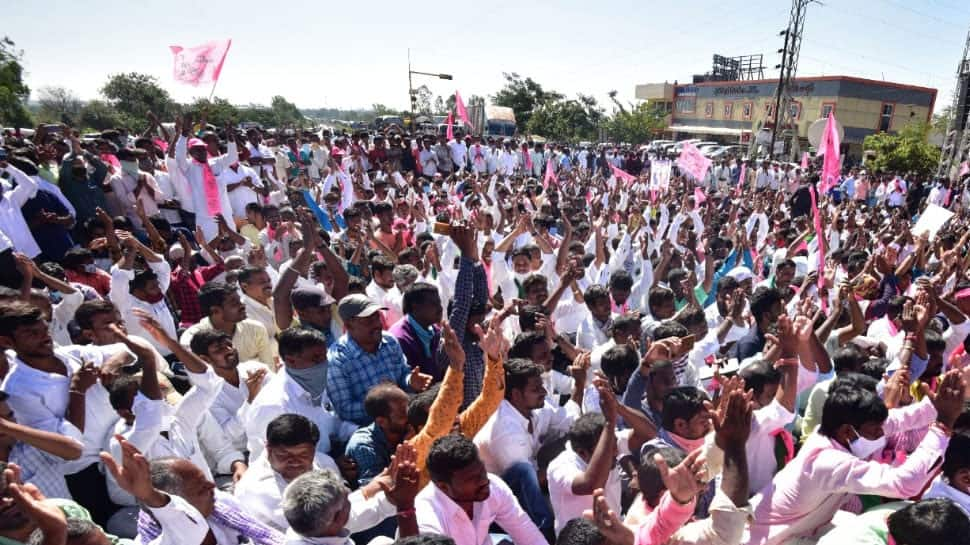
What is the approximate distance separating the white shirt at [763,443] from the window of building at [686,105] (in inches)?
1898

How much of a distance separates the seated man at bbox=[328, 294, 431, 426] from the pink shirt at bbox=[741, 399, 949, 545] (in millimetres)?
1638

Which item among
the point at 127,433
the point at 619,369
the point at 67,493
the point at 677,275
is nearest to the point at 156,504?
the point at 127,433

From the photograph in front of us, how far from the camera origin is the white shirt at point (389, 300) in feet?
14.4

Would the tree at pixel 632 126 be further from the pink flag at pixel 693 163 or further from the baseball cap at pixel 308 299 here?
the baseball cap at pixel 308 299

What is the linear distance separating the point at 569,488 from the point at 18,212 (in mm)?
5363

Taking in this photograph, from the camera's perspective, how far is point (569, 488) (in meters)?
2.37

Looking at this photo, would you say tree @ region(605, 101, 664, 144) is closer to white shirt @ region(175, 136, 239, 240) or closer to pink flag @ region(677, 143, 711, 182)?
pink flag @ region(677, 143, 711, 182)

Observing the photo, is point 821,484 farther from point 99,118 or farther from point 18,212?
point 99,118

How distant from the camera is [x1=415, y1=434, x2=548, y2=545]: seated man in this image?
2.05m

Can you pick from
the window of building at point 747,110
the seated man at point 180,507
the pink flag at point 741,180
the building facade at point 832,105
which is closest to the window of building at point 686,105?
the building facade at point 832,105

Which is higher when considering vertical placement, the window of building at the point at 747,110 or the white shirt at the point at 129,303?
the window of building at the point at 747,110

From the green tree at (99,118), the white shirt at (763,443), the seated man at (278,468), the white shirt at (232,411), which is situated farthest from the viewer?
the green tree at (99,118)

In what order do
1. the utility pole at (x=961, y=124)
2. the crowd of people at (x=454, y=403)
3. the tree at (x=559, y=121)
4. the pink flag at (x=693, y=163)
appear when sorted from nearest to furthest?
the crowd of people at (x=454, y=403)
the pink flag at (x=693, y=163)
the utility pole at (x=961, y=124)
the tree at (x=559, y=121)

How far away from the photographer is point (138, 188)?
6.80 metres
